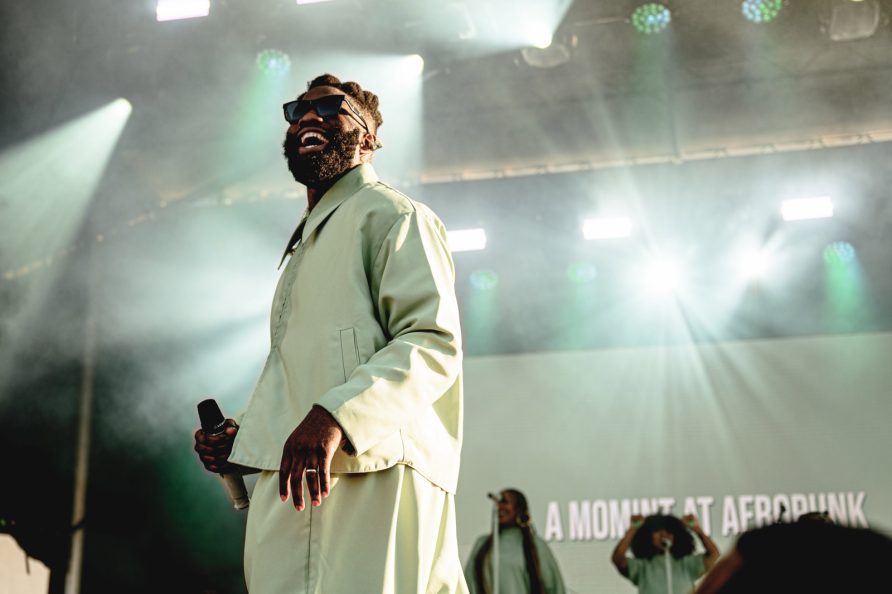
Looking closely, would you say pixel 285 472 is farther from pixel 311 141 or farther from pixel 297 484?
pixel 311 141

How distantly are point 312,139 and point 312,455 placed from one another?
2.13 feet

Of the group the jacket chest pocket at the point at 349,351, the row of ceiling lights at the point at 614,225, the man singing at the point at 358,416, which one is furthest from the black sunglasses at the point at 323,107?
the row of ceiling lights at the point at 614,225

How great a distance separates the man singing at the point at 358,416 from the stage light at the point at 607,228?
18.1 ft

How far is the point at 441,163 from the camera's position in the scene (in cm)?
727

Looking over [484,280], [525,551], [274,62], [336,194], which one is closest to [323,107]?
[336,194]

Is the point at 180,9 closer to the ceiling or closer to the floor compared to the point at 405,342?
closer to the ceiling

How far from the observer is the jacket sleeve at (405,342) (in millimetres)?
1222

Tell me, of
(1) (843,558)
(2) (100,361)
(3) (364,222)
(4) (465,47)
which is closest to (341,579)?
(3) (364,222)

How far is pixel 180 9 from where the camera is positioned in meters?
5.46

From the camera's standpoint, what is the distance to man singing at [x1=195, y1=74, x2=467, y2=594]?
48.8 inches

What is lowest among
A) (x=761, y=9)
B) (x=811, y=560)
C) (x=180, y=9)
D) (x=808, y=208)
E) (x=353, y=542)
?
(x=811, y=560)

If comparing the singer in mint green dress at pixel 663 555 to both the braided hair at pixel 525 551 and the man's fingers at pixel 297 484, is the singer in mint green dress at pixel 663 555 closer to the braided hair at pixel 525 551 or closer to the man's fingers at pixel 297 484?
the braided hair at pixel 525 551

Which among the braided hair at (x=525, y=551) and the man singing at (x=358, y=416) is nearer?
the man singing at (x=358, y=416)

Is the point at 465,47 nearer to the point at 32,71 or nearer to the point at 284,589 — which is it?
the point at 32,71
